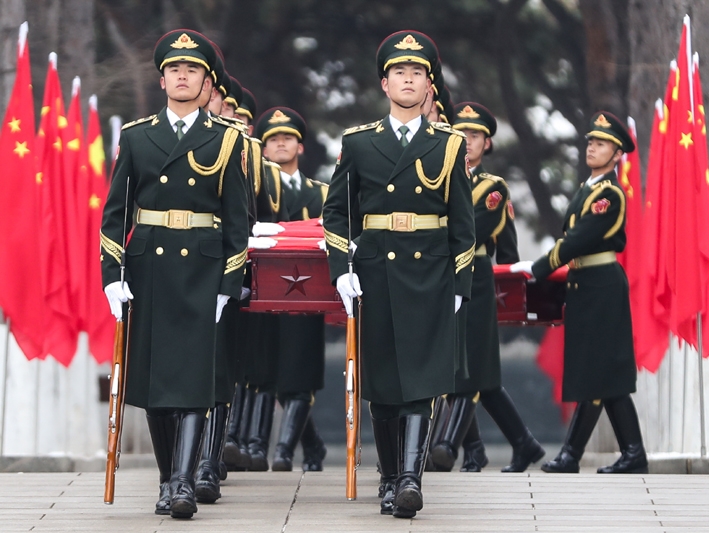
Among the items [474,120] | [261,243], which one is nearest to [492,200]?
[474,120]

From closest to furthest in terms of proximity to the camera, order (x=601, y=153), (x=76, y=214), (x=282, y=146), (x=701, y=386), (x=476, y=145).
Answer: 1. (x=701, y=386)
2. (x=601, y=153)
3. (x=76, y=214)
4. (x=476, y=145)
5. (x=282, y=146)

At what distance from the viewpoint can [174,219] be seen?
667cm

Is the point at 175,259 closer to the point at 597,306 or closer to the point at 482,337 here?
the point at 482,337

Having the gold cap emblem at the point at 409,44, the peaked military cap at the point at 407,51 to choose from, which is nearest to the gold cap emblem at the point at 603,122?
the peaked military cap at the point at 407,51

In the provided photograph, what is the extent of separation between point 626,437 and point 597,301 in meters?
0.76

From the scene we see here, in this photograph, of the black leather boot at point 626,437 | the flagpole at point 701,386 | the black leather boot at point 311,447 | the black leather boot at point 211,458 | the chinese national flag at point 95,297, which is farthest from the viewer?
the black leather boot at point 311,447

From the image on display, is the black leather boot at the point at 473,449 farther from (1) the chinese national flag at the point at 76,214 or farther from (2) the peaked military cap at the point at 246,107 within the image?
(1) the chinese national flag at the point at 76,214

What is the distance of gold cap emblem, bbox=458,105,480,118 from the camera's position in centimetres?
941

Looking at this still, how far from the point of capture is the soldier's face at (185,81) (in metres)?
6.73

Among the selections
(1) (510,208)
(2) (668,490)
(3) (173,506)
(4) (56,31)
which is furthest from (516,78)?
(3) (173,506)

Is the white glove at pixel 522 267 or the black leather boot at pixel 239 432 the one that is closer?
the black leather boot at pixel 239 432

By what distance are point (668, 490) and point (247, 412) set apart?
111 inches

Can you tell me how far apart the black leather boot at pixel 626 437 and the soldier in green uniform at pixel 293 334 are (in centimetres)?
166

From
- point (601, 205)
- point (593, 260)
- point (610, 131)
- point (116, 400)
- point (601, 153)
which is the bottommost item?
point (116, 400)
